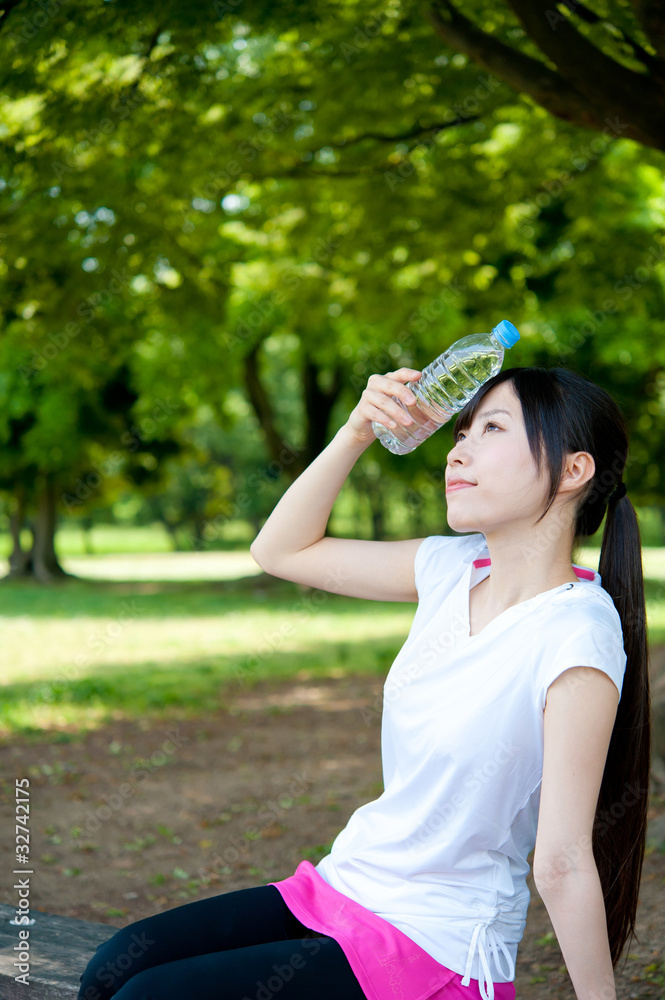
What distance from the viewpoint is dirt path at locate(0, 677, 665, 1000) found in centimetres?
449

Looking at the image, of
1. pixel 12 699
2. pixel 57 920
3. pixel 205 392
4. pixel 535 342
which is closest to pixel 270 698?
pixel 12 699

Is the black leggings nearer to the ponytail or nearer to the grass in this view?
the ponytail

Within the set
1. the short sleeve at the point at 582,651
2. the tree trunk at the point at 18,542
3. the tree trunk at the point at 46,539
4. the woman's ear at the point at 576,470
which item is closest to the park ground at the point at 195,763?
the short sleeve at the point at 582,651

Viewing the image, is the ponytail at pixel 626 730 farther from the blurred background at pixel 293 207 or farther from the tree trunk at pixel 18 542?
the tree trunk at pixel 18 542

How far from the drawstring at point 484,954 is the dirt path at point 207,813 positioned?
1906 millimetres

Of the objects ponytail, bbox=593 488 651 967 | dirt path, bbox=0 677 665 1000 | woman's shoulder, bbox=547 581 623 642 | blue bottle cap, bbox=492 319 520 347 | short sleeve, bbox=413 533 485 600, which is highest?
blue bottle cap, bbox=492 319 520 347

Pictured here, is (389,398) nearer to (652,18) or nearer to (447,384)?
(447,384)

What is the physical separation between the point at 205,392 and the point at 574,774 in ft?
56.8

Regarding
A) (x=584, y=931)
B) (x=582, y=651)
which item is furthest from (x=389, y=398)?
(x=584, y=931)

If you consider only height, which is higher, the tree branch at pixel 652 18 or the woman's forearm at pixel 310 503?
the tree branch at pixel 652 18

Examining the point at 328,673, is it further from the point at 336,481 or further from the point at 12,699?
the point at 336,481

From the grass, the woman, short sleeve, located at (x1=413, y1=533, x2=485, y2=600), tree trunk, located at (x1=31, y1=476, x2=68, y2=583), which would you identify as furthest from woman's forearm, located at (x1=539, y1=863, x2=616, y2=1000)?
tree trunk, located at (x1=31, y1=476, x2=68, y2=583)

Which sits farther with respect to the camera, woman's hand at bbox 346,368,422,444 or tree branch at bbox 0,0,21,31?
tree branch at bbox 0,0,21,31

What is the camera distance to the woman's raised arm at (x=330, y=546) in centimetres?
244
